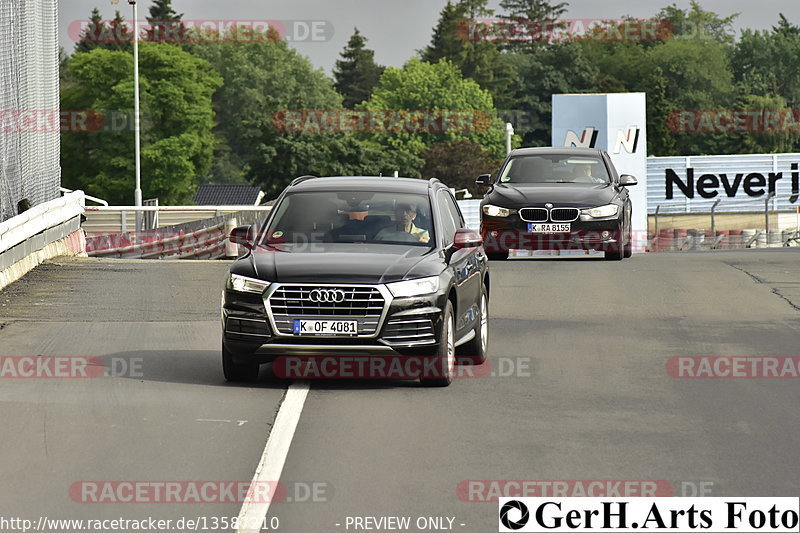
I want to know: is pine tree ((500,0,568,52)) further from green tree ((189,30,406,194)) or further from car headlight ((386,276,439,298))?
car headlight ((386,276,439,298))

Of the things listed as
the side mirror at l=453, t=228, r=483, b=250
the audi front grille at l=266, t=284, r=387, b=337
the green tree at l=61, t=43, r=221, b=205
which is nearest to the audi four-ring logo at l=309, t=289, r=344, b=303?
the audi front grille at l=266, t=284, r=387, b=337

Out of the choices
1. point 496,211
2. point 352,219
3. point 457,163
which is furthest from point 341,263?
point 457,163

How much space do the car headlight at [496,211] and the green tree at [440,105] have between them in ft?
380

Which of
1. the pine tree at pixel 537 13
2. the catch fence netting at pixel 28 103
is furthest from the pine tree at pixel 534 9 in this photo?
the catch fence netting at pixel 28 103

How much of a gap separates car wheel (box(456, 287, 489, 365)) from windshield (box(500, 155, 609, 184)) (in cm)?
937

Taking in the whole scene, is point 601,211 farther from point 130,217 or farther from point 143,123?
point 143,123

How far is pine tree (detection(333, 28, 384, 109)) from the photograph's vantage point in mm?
168375

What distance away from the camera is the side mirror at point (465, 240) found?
1242 cm

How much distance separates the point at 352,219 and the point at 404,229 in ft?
1.44

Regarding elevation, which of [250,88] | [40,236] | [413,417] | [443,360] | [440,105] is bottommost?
[413,417]

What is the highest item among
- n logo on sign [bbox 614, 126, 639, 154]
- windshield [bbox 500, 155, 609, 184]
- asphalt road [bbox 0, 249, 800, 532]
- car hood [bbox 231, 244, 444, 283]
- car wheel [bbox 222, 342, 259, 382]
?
n logo on sign [bbox 614, 126, 639, 154]

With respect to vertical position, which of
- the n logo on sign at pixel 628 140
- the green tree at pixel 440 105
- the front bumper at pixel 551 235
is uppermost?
the green tree at pixel 440 105

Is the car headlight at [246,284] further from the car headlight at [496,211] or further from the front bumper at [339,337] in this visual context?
the car headlight at [496,211]

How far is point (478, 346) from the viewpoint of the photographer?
525 inches
